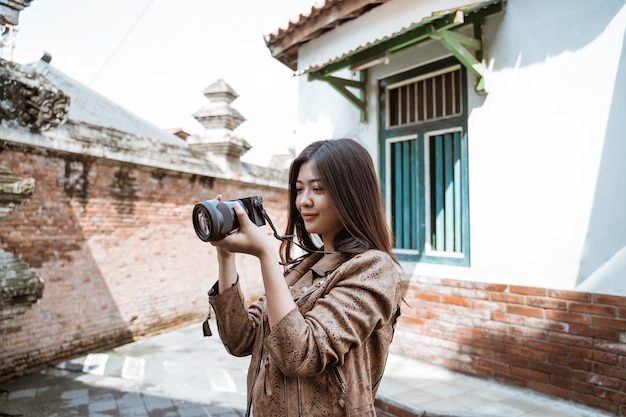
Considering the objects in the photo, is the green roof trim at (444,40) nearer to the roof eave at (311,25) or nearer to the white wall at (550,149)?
the white wall at (550,149)

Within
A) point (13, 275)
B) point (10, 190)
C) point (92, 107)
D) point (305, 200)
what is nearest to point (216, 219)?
point (305, 200)

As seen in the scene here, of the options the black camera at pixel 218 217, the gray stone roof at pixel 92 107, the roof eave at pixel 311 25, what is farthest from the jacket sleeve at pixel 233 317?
the gray stone roof at pixel 92 107

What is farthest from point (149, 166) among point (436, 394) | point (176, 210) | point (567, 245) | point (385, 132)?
point (567, 245)

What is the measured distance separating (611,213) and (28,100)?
5.64m

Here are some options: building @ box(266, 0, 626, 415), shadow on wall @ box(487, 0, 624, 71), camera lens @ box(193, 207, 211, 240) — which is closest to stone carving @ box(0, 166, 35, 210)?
building @ box(266, 0, 626, 415)

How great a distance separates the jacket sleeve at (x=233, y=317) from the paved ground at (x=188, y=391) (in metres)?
2.44

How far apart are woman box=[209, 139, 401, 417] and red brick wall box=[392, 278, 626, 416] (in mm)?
2780

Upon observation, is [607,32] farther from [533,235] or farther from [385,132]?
[385,132]

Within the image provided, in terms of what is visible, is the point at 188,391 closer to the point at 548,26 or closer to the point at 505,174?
the point at 505,174

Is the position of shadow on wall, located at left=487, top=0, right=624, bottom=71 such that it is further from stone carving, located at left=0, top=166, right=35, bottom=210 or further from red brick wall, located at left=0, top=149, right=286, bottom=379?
red brick wall, located at left=0, top=149, right=286, bottom=379

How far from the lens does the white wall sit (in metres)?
3.37

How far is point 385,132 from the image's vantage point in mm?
5145

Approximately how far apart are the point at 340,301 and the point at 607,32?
135 inches

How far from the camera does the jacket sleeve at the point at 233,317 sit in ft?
4.84
